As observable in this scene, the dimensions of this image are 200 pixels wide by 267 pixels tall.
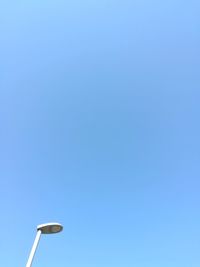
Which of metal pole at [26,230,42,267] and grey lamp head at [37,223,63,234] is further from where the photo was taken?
grey lamp head at [37,223,63,234]

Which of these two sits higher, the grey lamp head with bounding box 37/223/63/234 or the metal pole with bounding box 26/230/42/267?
the grey lamp head with bounding box 37/223/63/234

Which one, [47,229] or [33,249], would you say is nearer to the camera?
[33,249]

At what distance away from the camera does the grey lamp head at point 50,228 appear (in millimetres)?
12242

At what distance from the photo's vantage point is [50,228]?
40.4 feet

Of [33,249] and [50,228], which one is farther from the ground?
[50,228]

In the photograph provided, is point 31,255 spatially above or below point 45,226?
below

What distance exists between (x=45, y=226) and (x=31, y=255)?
0.80 m

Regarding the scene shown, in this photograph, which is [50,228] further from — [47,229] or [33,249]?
[33,249]

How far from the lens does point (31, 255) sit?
11.7 meters

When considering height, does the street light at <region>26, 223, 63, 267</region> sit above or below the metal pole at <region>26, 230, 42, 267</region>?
above

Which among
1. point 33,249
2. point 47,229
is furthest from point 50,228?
point 33,249

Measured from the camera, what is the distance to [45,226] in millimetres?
12258

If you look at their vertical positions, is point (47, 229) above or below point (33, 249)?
above

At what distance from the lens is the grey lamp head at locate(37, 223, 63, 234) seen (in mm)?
12242
